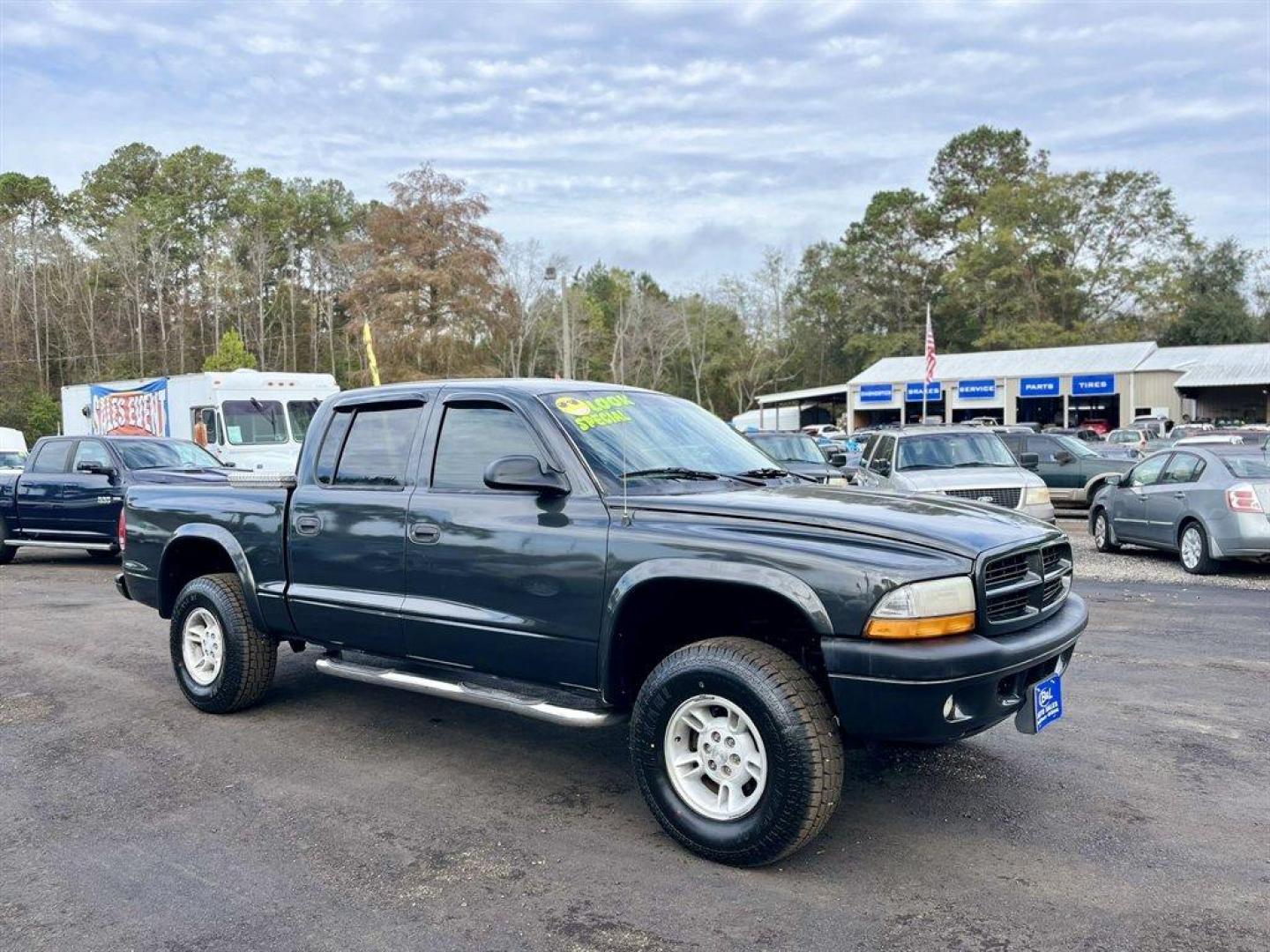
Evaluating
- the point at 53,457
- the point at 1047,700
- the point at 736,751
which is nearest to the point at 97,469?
the point at 53,457

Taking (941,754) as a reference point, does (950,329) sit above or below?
above

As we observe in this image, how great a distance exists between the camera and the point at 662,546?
4.00 m

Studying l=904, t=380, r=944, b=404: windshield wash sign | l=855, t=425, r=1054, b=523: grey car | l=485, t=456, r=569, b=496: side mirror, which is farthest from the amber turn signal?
l=904, t=380, r=944, b=404: windshield wash sign

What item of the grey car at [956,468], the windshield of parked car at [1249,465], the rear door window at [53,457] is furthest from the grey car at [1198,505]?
the rear door window at [53,457]

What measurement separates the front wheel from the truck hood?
1.76ft

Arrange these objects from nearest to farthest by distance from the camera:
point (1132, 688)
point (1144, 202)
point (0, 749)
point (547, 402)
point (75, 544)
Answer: point (547, 402) < point (0, 749) < point (1132, 688) < point (75, 544) < point (1144, 202)

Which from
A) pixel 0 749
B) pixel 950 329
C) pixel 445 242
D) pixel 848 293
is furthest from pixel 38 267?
pixel 0 749

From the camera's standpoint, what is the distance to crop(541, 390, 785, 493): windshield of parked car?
454 centimetres

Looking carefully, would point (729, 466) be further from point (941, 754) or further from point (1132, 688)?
point (1132, 688)

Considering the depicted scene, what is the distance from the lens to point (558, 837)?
4.15 m

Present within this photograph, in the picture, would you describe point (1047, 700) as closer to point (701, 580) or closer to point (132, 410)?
point (701, 580)

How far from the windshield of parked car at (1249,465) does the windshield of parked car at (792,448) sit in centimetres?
610

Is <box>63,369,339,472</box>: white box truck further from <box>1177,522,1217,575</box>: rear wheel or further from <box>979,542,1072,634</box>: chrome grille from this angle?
<box>979,542,1072,634</box>: chrome grille

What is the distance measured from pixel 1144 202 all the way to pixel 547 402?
67.3 meters
